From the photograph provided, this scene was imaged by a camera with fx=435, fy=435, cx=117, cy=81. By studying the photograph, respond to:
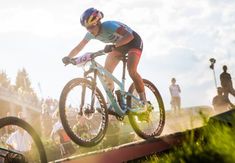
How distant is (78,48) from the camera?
712 cm

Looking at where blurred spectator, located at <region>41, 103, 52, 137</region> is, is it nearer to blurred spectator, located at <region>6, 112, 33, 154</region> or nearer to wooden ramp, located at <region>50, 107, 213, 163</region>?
wooden ramp, located at <region>50, 107, 213, 163</region>

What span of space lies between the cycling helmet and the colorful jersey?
0.28m

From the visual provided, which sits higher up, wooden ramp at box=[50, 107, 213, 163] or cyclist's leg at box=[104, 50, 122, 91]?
cyclist's leg at box=[104, 50, 122, 91]

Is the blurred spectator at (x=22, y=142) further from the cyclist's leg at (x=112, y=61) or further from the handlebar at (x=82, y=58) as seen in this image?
the cyclist's leg at (x=112, y=61)

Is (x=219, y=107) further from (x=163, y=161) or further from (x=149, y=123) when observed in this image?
(x=163, y=161)

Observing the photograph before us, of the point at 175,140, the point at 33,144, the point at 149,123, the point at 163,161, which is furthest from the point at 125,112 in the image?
the point at 163,161

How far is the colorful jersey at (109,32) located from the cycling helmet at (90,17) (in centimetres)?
28

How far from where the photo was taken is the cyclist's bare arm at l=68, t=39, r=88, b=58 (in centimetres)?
709

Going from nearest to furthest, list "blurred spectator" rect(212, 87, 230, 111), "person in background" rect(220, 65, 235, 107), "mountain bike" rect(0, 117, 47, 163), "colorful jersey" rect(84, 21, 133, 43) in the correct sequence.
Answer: "mountain bike" rect(0, 117, 47, 163)
"colorful jersey" rect(84, 21, 133, 43)
"blurred spectator" rect(212, 87, 230, 111)
"person in background" rect(220, 65, 235, 107)

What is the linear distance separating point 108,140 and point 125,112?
24.5 ft

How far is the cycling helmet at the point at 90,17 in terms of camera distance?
654 centimetres

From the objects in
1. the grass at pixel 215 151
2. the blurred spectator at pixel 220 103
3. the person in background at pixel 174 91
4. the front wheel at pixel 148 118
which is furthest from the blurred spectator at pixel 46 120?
the grass at pixel 215 151

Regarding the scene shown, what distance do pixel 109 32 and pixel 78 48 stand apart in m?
0.61

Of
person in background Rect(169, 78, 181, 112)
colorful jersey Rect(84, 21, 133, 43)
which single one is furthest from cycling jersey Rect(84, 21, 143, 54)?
person in background Rect(169, 78, 181, 112)
